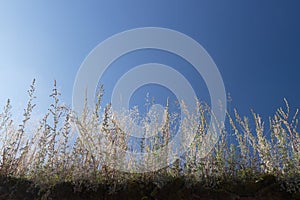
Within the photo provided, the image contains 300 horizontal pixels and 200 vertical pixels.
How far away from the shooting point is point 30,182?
88.3 inches

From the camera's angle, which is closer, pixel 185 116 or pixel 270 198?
pixel 270 198

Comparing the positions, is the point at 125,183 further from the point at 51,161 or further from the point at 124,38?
the point at 124,38

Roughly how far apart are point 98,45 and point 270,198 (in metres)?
2.13

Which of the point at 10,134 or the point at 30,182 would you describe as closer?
the point at 30,182

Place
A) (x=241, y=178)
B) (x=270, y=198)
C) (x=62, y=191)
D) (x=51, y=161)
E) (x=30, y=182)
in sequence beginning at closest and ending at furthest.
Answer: (x=270, y=198) → (x=241, y=178) → (x=62, y=191) → (x=30, y=182) → (x=51, y=161)

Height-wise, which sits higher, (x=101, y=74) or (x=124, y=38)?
(x=124, y=38)

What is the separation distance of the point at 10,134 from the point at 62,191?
1.11 meters

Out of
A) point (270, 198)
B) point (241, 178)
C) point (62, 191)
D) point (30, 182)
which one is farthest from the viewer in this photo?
point (30, 182)

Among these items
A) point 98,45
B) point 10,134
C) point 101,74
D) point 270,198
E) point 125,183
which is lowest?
point 270,198

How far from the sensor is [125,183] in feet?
6.49

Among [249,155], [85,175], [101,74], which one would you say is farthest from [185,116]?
[85,175]

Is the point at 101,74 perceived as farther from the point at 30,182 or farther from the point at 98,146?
the point at 30,182

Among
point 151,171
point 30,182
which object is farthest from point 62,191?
point 151,171

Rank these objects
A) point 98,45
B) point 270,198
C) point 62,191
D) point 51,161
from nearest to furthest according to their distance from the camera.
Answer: point 270,198 → point 62,191 → point 51,161 → point 98,45
